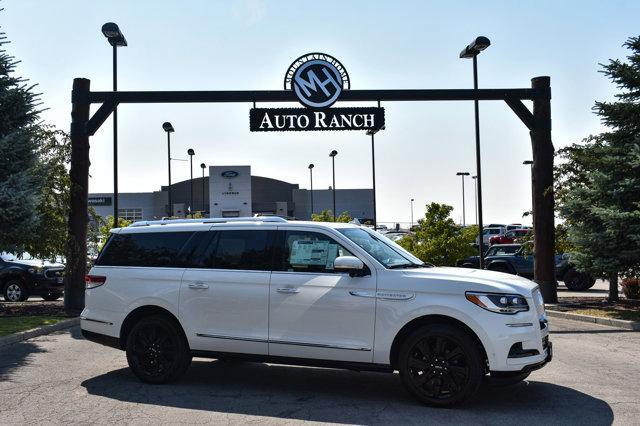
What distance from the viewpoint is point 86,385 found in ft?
25.0

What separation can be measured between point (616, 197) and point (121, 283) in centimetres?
1075

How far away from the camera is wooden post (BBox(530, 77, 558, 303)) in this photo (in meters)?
16.3

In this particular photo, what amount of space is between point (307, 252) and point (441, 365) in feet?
6.18

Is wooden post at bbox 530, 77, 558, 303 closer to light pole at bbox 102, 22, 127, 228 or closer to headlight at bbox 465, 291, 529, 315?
light pole at bbox 102, 22, 127, 228

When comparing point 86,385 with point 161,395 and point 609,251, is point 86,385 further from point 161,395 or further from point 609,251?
point 609,251

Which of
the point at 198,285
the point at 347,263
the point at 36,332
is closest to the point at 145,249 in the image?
the point at 198,285

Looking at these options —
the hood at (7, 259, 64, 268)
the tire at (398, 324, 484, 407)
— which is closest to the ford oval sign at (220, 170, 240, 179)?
the hood at (7, 259, 64, 268)

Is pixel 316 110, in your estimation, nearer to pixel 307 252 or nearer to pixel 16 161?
pixel 16 161

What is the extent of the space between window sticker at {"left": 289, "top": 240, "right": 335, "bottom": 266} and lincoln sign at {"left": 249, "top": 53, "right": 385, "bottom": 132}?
9.07 m

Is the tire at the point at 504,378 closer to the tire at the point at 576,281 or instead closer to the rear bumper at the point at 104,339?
the rear bumper at the point at 104,339

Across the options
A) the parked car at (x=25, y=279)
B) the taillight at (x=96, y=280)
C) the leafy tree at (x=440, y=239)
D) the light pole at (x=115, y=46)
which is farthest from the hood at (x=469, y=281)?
the leafy tree at (x=440, y=239)

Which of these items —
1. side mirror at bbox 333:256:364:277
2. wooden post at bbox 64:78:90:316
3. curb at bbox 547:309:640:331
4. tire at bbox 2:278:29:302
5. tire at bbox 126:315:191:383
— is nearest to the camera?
side mirror at bbox 333:256:364:277

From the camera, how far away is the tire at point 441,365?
20.7 feet

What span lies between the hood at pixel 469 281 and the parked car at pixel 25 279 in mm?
14886
